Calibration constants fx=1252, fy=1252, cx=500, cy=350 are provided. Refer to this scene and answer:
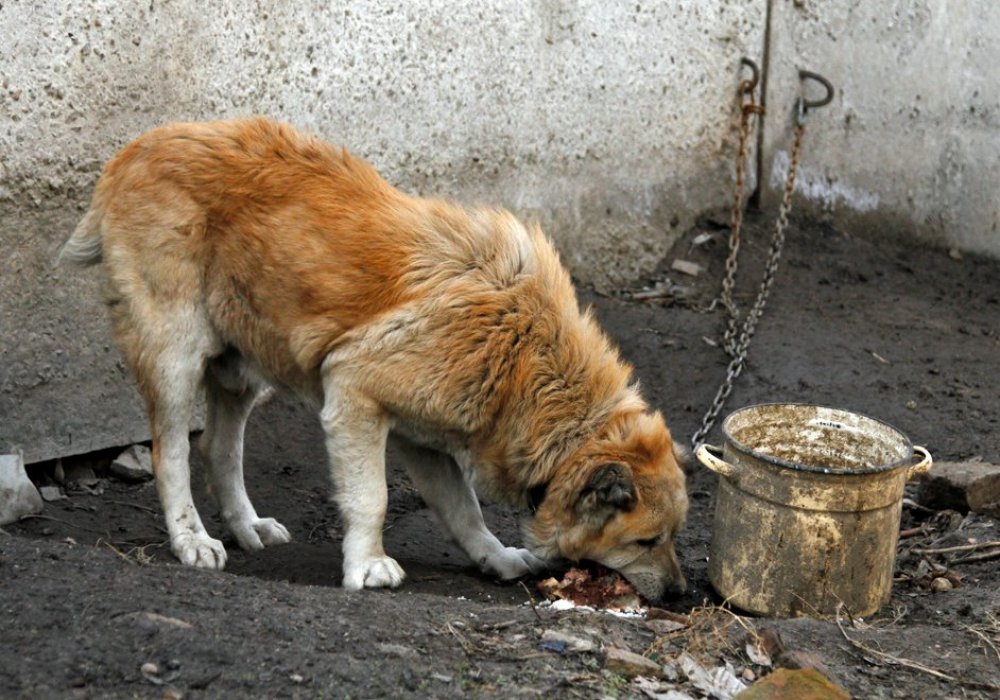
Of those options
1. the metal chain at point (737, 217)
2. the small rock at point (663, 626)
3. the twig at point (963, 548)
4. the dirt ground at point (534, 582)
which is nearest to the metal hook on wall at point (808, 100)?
the metal chain at point (737, 217)

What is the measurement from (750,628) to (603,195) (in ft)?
15.4

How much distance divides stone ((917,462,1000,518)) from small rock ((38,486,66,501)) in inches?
171

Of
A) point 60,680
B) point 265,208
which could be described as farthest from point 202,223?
point 60,680

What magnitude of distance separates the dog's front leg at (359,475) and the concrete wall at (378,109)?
5.92ft

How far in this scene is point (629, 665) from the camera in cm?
402

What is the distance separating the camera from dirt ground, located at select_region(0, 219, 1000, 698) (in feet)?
12.5

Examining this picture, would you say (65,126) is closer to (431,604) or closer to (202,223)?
(202,223)

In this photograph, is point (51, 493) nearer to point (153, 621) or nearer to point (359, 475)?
point (359, 475)

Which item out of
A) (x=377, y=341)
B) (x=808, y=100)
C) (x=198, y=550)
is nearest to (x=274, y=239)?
(x=377, y=341)

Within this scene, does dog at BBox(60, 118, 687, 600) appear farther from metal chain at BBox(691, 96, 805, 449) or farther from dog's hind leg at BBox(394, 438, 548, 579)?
metal chain at BBox(691, 96, 805, 449)

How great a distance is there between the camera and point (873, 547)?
4934mm

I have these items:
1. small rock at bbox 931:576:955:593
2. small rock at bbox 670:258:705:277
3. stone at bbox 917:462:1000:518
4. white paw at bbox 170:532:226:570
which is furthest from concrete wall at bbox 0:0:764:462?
small rock at bbox 931:576:955:593

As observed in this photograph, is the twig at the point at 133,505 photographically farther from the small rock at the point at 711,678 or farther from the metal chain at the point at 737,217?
the metal chain at the point at 737,217

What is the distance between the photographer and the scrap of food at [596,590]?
5.21 m
